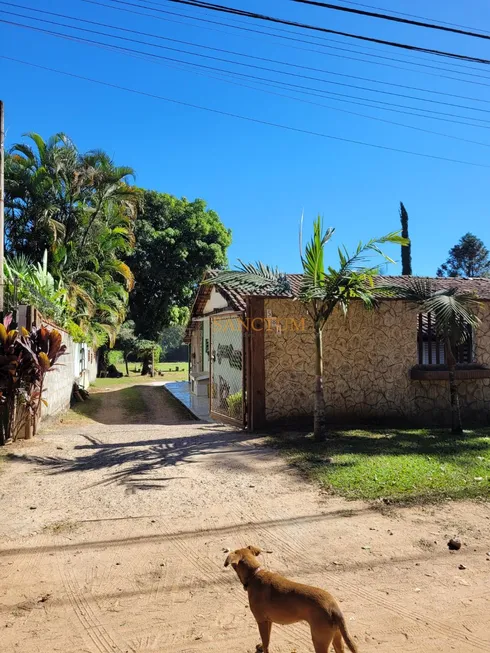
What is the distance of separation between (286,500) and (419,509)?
140cm

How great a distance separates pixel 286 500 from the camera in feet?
17.9

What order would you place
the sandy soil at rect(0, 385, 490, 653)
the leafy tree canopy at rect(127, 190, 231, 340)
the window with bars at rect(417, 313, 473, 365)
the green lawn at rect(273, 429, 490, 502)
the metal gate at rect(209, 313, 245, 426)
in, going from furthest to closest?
the leafy tree canopy at rect(127, 190, 231, 340)
the window with bars at rect(417, 313, 473, 365)
the metal gate at rect(209, 313, 245, 426)
the green lawn at rect(273, 429, 490, 502)
the sandy soil at rect(0, 385, 490, 653)

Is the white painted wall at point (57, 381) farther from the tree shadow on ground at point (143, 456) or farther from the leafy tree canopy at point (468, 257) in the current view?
the leafy tree canopy at point (468, 257)

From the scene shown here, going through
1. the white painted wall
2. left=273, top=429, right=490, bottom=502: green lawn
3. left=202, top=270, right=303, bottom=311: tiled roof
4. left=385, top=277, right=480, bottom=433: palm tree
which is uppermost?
left=202, top=270, right=303, bottom=311: tiled roof

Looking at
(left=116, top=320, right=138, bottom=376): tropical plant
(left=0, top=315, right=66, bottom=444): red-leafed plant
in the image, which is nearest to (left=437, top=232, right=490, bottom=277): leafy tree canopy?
(left=116, top=320, right=138, bottom=376): tropical plant

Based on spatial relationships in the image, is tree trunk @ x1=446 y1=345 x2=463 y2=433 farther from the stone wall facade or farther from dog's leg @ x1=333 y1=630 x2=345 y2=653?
dog's leg @ x1=333 y1=630 x2=345 y2=653

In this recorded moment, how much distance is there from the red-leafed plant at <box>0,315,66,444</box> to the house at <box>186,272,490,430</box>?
144 inches

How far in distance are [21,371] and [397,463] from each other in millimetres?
5946

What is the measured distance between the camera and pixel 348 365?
33.4ft

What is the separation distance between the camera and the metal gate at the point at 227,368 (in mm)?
10205

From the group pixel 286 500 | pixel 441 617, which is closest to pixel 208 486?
pixel 286 500

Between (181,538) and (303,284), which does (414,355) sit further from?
(181,538)

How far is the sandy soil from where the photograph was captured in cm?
293

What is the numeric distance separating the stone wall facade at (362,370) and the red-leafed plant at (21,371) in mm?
4012
